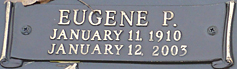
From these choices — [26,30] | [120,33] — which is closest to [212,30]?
[120,33]

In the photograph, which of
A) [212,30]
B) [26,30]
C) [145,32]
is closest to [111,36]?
[145,32]

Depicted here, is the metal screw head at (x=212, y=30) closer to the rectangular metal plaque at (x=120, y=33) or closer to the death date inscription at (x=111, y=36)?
the rectangular metal plaque at (x=120, y=33)

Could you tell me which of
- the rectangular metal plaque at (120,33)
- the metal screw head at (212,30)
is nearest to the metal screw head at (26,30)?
the rectangular metal plaque at (120,33)

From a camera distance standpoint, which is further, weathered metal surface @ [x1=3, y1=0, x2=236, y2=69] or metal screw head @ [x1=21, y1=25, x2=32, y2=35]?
metal screw head @ [x1=21, y1=25, x2=32, y2=35]

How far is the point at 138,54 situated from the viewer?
498cm

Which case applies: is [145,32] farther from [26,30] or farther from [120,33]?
[26,30]

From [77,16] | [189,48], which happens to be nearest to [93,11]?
[77,16]

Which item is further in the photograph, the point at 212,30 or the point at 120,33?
the point at 120,33

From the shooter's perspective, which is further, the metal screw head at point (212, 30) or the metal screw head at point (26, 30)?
the metal screw head at point (26, 30)

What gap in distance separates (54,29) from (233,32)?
1.42 metres

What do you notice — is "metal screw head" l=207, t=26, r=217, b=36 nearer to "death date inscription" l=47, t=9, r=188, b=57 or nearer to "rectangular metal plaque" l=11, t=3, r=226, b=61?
"rectangular metal plaque" l=11, t=3, r=226, b=61

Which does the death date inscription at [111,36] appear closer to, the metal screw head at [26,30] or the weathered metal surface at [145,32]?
the weathered metal surface at [145,32]

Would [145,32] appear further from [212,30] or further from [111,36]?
[212,30]

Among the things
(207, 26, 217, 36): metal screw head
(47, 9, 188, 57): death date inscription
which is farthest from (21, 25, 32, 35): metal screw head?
(207, 26, 217, 36): metal screw head
